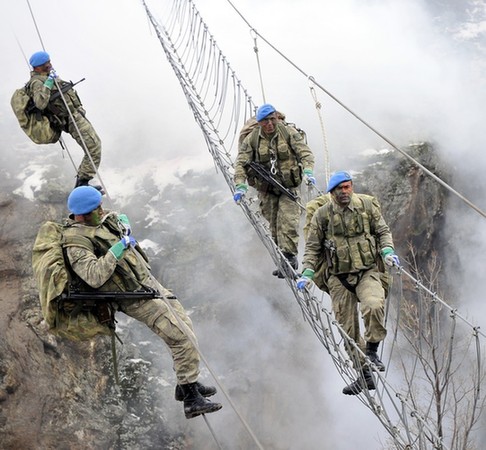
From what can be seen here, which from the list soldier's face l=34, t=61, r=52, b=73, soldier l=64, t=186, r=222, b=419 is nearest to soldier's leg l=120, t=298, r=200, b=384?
soldier l=64, t=186, r=222, b=419

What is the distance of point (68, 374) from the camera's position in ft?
42.8

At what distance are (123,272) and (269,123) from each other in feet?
9.35

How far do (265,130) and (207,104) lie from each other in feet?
42.1

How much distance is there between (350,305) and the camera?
21.1ft

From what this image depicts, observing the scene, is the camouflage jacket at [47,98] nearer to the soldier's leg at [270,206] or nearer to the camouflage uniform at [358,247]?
the soldier's leg at [270,206]

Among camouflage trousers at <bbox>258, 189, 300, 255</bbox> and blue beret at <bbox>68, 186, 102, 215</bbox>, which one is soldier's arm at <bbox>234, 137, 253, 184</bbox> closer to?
camouflage trousers at <bbox>258, 189, 300, 255</bbox>

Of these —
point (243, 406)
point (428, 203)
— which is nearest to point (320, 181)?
point (428, 203)

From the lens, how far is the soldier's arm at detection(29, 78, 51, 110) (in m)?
8.17

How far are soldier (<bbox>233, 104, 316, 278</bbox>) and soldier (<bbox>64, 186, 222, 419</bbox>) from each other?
246 cm

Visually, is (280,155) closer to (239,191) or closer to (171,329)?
(239,191)

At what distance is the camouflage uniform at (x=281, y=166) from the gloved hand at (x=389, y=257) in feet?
6.31

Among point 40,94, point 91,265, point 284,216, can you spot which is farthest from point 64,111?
point 91,265

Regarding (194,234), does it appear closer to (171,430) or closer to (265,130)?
(171,430)

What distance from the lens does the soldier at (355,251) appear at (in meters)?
6.05
